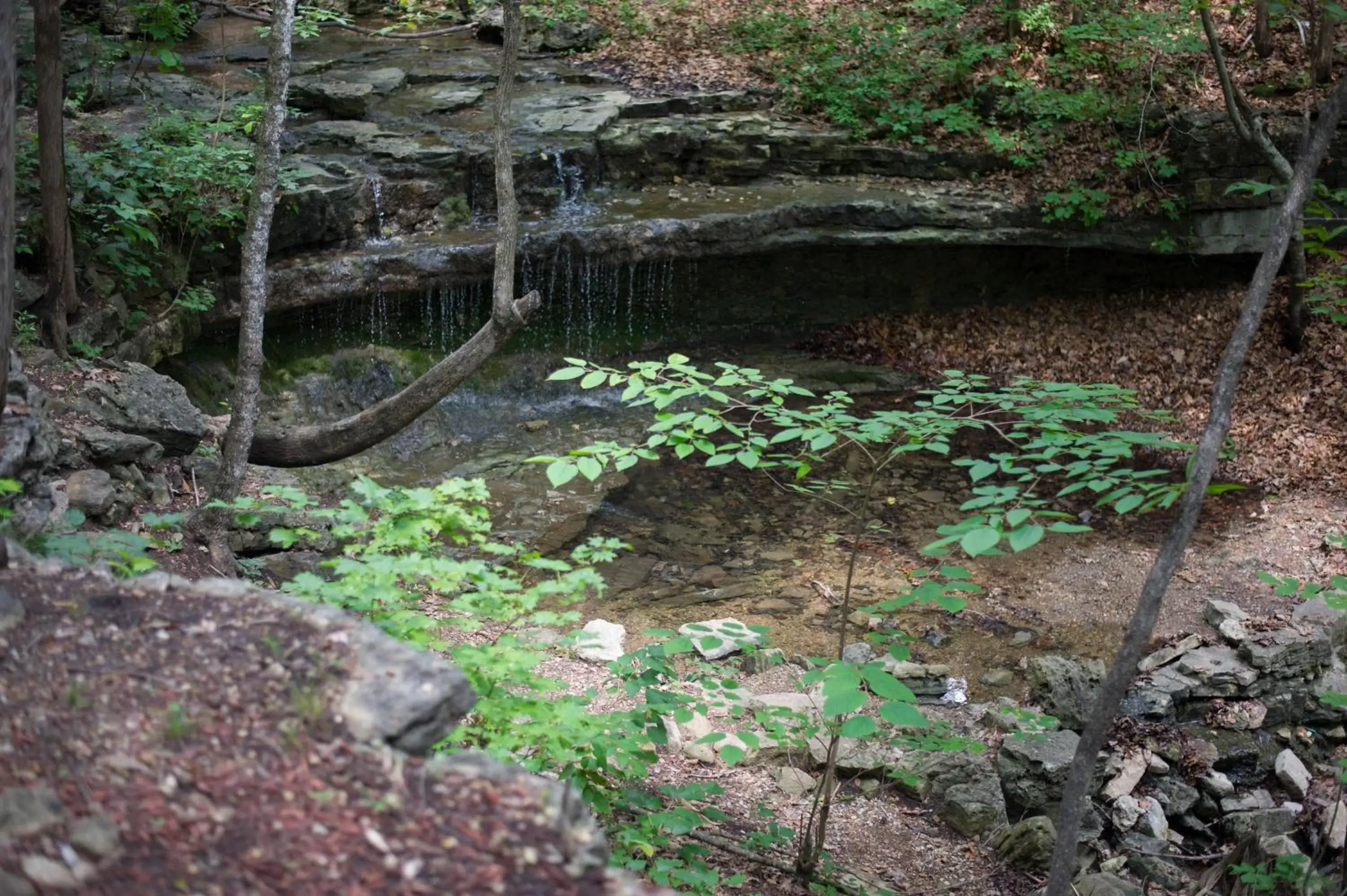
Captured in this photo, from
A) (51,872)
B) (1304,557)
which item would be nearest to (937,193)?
(1304,557)

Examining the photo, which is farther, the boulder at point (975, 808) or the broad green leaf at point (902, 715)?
the boulder at point (975, 808)

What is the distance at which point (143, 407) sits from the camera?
247 inches

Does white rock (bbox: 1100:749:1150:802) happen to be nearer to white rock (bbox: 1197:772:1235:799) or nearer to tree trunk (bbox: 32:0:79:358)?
white rock (bbox: 1197:772:1235:799)

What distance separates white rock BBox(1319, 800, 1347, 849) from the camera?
4.48 m

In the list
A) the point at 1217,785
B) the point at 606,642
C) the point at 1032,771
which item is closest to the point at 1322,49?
the point at 1217,785

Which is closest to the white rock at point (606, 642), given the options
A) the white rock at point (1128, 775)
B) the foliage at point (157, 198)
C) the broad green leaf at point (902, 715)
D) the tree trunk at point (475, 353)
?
the tree trunk at point (475, 353)

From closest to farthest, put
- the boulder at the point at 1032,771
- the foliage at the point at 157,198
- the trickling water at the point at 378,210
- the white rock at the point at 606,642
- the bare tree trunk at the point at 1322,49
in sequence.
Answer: the boulder at the point at 1032,771
the white rock at the point at 606,642
the foliage at the point at 157,198
the trickling water at the point at 378,210
the bare tree trunk at the point at 1322,49

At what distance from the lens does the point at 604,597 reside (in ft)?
22.9

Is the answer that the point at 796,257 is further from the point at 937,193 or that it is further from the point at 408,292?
the point at 408,292

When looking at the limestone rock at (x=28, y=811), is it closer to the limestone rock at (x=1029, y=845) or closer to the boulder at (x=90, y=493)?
the boulder at (x=90, y=493)

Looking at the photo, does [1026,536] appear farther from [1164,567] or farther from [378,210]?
[378,210]

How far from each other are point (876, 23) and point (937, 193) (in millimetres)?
3471

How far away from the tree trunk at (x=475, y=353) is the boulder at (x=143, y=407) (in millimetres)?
439

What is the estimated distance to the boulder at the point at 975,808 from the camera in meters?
4.86
